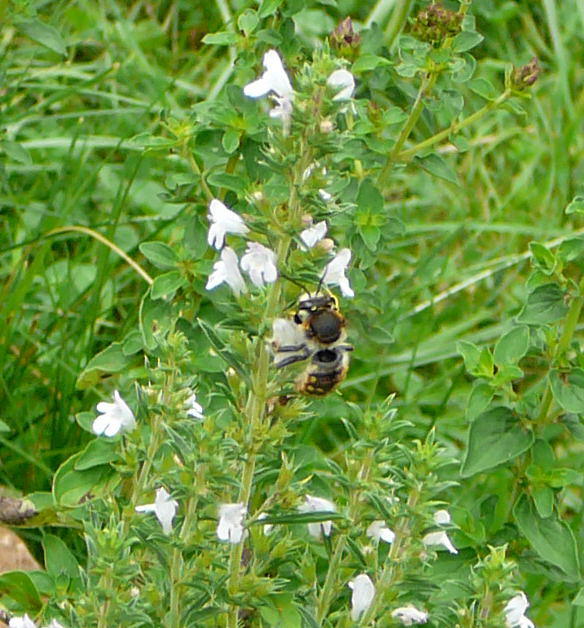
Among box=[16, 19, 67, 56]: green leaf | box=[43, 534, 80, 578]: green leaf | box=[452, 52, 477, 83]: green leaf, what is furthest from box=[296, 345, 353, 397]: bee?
box=[16, 19, 67, 56]: green leaf

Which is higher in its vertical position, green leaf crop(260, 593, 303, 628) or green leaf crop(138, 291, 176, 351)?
green leaf crop(138, 291, 176, 351)

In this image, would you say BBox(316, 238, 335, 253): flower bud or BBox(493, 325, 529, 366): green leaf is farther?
BBox(493, 325, 529, 366): green leaf

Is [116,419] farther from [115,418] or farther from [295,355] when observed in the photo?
[295,355]

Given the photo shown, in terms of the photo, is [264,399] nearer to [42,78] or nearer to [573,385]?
[573,385]

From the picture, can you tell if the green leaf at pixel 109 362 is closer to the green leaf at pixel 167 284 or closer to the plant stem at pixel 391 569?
the green leaf at pixel 167 284

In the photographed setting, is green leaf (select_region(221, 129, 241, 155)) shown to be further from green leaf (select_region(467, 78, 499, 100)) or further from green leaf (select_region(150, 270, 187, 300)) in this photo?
green leaf (select_region(467, 78, 499, 100))

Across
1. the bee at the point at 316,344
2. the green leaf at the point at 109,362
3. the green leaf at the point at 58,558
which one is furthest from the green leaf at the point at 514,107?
the green leaf at the point at 58,558

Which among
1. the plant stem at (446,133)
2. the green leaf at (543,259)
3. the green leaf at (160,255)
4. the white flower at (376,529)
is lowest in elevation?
the white flower at (376,529)

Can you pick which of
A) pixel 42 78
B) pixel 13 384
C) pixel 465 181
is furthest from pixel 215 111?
pixel 465 181
